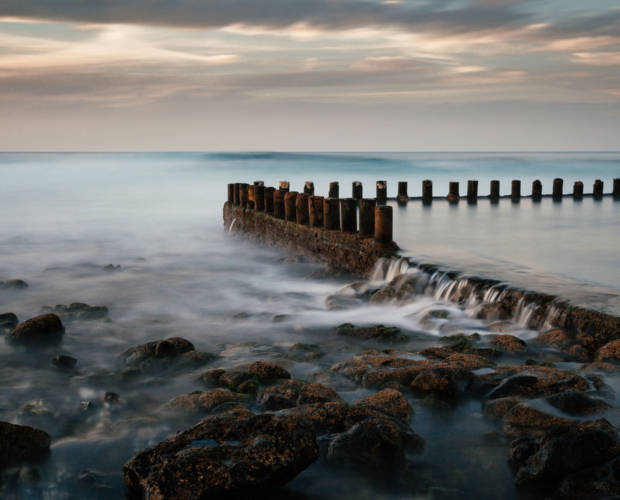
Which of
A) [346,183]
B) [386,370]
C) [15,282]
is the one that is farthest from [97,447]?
[346,183]

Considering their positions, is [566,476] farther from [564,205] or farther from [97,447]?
[564,205]

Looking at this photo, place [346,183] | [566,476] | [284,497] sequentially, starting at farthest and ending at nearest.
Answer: [346,183], [284,497], [566,476]

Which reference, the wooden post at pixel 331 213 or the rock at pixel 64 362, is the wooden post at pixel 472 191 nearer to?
the wooden post at pixel 331 213

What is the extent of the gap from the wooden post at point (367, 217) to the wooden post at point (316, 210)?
144cm

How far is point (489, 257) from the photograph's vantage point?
9914mm

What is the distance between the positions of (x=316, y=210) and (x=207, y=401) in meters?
6.68

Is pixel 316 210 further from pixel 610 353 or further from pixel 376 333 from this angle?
pixel 610 353

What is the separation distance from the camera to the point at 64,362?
6375 millimetres

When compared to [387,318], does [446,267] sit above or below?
above

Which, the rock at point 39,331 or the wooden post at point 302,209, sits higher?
the wooden post at point 302,209

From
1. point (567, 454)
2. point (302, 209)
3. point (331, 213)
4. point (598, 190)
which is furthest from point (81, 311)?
point (598, 190)

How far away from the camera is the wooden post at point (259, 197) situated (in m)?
14.3

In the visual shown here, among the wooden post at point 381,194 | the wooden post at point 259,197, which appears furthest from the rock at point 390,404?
the wooden post at point 381,194

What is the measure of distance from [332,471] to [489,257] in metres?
6.74
